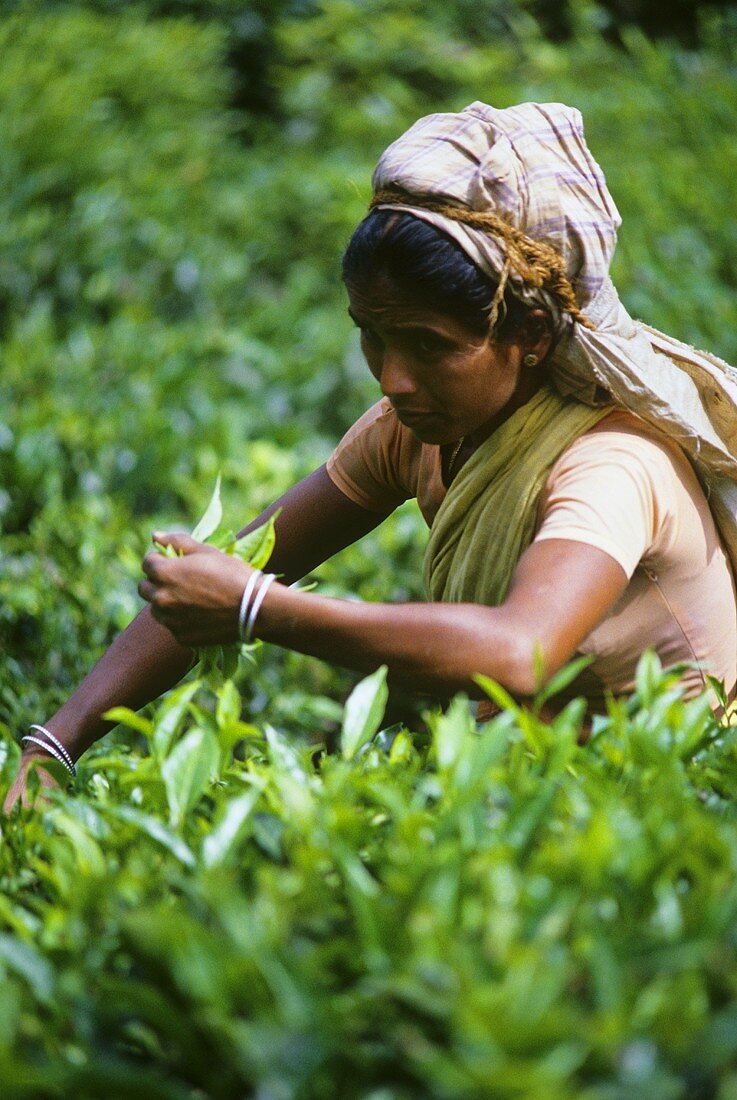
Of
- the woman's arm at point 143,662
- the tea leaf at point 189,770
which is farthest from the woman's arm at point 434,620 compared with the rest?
the woman's arm at point 143,662

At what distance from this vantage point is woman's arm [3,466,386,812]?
2596 millimetres

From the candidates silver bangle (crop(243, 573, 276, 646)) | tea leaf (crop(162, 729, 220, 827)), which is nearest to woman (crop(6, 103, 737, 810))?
silver bangle (crop(243, 573, 276, 646))

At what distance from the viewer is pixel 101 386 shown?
536cm

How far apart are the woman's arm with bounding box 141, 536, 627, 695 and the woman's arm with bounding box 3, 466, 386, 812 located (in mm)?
529

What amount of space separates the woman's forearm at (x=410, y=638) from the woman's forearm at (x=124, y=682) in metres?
0.63

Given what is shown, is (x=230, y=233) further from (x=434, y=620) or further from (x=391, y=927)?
(x=391, y=927)

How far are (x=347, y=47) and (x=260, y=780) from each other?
803 centimetres

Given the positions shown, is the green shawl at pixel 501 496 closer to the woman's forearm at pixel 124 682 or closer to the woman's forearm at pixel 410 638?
the woman's forearm at pixel 410 638

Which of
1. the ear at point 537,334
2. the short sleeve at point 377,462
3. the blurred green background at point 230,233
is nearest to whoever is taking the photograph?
the ear at point 537,334

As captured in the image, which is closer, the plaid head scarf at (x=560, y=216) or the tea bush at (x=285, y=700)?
the tea bush at (x=285, y=700)

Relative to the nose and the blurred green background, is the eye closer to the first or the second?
the nose

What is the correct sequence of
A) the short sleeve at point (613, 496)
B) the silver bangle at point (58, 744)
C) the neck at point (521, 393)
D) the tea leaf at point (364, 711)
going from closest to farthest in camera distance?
the tea leaf at point (364, 711)
the short sleeve at point (613, 496)
the neck at point (521, 393)
the silver bangle at point (58, 744)

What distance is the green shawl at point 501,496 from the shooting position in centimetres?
235

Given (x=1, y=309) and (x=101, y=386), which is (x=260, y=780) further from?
(x=1, y=309)
